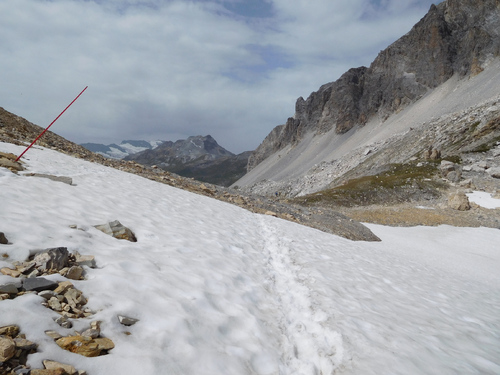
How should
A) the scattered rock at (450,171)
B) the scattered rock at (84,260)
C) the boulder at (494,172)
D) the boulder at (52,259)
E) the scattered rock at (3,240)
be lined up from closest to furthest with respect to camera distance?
the boulder at (52,259)
the scattered rock at (3,240)
the scattered rock at (84,260)
the boulder at (494,172)
the scattered rock at (450,171)

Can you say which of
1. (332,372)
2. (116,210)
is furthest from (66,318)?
(116,210)

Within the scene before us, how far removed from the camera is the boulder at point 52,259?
4633 millimetres

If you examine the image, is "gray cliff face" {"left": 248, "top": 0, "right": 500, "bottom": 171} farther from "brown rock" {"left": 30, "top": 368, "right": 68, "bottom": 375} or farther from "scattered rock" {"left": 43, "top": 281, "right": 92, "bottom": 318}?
"brown rock" {"left": 30, "top": 368, "right": 68, "bottom": 375}

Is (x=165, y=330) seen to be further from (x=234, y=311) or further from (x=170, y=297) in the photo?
(x=234, y=311)

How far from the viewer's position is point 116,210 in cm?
906

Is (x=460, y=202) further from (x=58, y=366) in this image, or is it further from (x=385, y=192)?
(x=58, y=366)

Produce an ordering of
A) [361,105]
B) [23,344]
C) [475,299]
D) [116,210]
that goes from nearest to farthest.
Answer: [23,344] → [116,210] → [475,299] → [361,105]

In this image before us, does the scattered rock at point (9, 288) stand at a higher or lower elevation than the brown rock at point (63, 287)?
higher

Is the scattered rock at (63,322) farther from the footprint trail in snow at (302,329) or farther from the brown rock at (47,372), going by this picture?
the footprint trail in snow at (302,329)

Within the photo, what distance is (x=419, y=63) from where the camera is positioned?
12381cm

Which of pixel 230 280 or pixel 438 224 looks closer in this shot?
pixel 230 280

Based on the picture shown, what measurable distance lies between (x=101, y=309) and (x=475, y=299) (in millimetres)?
12511

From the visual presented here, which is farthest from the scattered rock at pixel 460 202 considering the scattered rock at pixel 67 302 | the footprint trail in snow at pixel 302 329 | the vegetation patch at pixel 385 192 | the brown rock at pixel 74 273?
the scattered rock at pixel 67 302

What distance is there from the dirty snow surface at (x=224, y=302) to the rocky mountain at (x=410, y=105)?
62114mm
